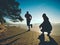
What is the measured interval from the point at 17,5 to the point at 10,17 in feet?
7.34

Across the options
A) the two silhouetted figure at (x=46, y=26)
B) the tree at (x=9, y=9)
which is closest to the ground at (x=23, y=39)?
the two silhouetted figure at (x=46, y=26)

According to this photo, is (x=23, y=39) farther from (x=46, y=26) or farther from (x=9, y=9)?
(x=9, y=9)

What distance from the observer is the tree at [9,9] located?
24.2 m

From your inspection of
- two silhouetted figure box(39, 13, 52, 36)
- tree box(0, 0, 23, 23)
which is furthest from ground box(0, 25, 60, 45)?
tree box(0, 0, 23, 23)

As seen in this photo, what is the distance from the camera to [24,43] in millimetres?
12766

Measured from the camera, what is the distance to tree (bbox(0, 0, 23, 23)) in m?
24.2

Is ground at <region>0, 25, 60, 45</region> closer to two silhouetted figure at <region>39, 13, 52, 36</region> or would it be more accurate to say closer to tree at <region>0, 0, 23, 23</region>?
two silhouetted figure at <region>39, 13, 52, 36</region>

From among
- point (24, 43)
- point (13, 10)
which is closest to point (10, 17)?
point (13, 10)

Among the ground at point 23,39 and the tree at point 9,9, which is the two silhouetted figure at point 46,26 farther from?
the tree at point 9,9

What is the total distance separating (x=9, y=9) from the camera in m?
24.9

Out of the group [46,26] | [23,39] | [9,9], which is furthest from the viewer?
[9,9]

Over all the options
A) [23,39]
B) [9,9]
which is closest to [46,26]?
[23,39]

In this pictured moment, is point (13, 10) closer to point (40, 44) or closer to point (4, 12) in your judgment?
point (4, 12)

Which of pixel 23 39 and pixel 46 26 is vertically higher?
pixel 46 26
